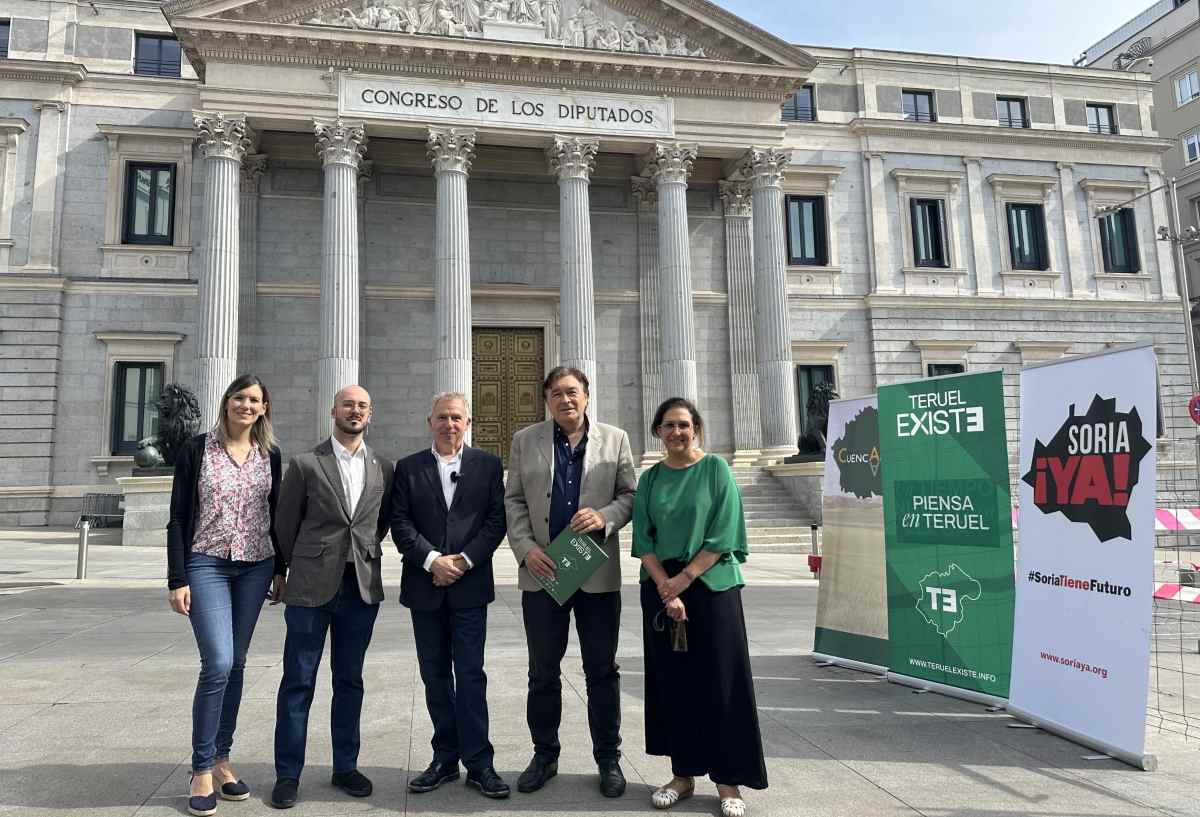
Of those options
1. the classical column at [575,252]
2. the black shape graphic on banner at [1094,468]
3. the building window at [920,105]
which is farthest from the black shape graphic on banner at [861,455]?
the building window at [920,105]

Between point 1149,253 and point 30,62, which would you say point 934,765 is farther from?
point 1149,253

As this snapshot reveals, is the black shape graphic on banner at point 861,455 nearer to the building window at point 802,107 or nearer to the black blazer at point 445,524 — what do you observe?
the black blazer at point 445,524

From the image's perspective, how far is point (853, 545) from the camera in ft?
24.2

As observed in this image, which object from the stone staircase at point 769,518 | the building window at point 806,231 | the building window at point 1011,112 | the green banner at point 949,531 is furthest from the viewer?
the building window at point 1011,112

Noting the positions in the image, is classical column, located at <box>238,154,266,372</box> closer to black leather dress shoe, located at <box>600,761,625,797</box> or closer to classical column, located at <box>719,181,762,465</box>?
classical column, located at <box>719,181,762,465</box>

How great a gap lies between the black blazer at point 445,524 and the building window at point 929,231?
29043mm

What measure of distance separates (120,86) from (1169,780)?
30.0 m

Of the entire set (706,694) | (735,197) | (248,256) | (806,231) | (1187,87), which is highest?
(1187,87)

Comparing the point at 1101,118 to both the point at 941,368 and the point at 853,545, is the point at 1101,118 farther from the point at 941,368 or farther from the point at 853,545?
the point at 853,545

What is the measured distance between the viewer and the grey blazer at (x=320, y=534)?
4.36 metres

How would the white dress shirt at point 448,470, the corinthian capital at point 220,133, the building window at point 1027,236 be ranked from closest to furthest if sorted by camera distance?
the white dress shirt at point 448,470
the corinthian capital at point 220,133
the building window at point 1027,236

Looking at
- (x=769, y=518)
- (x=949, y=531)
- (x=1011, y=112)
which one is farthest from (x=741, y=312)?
(x=949, y=531)

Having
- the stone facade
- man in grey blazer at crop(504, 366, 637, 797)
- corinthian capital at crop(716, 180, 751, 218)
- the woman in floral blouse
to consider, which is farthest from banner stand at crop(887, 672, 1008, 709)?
corinthian capital at crop(716, 180, 751, 218)

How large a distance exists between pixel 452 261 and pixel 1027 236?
22540 millimetres
